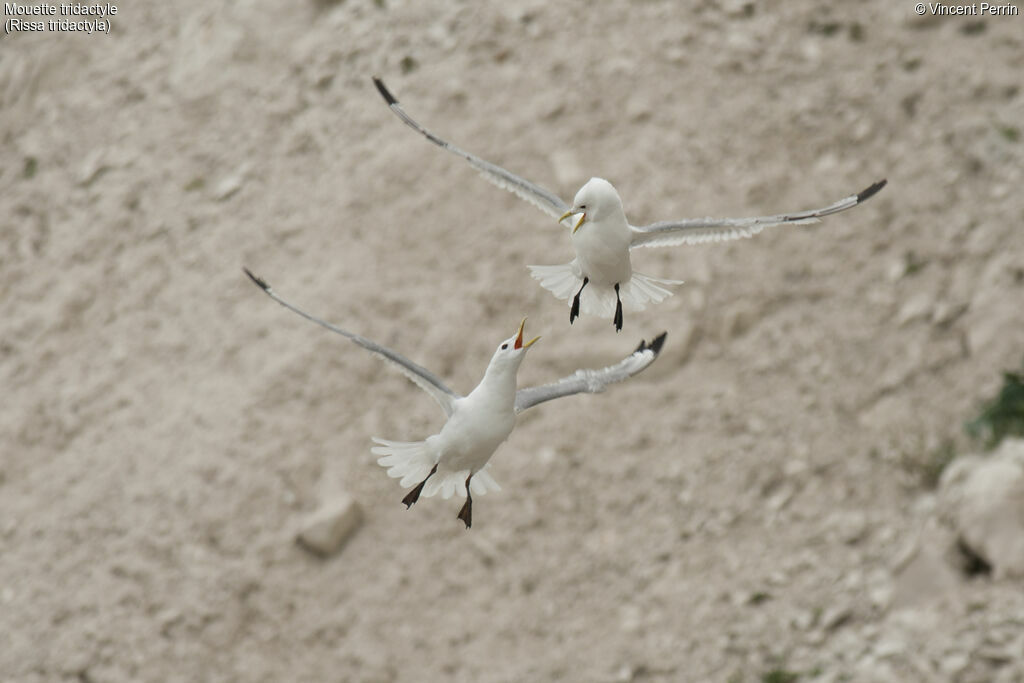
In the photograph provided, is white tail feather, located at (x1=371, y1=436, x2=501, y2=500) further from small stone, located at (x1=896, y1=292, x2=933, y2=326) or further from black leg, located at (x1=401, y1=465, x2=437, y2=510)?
small stone, located at (x1=896, y1=292, x2=933, y2=326)

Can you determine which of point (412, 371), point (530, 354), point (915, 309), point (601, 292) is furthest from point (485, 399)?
point (915, 309)

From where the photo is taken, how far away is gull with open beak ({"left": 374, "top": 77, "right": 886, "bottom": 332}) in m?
6.58

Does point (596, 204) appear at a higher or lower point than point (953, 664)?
higher

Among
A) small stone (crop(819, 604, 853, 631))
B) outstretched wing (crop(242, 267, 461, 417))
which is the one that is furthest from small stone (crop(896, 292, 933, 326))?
outstretched wing (crop(242, 267, 461, 417))

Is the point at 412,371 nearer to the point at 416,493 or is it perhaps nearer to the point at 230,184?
the point at 416,493

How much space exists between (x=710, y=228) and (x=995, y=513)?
530 cm

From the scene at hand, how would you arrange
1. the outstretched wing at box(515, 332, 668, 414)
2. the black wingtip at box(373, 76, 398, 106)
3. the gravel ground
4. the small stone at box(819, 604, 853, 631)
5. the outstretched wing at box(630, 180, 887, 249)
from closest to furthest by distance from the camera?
the outstretched wing at box(630, 180, 887, 249), the outstretched wing at box(515, 332, 668, 414), the black wingtip at box(373, 76, 398, 106), the small stone at box(819, 604, 853, 631), the gravel ground

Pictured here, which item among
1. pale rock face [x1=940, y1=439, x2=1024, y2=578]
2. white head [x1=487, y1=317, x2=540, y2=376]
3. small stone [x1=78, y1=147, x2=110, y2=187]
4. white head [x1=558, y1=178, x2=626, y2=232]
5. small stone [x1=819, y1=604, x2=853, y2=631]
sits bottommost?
small stone [x1=819, y1=604, x2=853, y2=631]

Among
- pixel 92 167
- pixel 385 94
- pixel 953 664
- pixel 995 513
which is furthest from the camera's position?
pixel 92 167

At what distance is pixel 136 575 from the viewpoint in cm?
1365

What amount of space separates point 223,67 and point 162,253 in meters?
2.78

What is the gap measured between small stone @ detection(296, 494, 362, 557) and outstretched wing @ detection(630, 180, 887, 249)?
7.25 m

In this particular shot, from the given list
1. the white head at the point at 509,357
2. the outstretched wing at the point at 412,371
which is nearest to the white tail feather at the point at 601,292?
the white head at the point at 509,357

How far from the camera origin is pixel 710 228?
6902 millimetres
